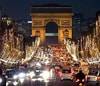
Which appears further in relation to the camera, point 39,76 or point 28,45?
point 28,45

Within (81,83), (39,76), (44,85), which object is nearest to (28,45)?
(39,76)

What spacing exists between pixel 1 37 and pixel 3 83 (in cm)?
5887

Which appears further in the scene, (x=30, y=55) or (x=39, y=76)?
(x=30, y=55)

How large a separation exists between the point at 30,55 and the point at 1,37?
61164 mm

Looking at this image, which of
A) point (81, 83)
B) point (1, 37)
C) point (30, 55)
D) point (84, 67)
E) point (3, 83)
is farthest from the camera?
point (30, 55)

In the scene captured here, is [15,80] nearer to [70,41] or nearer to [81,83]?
[81,83]

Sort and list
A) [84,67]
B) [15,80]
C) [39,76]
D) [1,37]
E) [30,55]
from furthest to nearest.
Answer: [30,55]
[1,37]
[39,76]
[15,80]
[84,67]

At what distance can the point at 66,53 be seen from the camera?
6890 inches

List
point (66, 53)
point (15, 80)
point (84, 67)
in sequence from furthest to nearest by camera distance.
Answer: point (66, 53), point (15, 80), point (84, 67)

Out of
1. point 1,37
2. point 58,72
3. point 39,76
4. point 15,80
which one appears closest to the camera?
point 15,80

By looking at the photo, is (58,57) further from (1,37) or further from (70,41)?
(1,37)

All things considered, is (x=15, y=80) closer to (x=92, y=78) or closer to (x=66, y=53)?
(x=92, y=78)

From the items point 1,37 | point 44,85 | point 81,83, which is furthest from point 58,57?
point 81,83

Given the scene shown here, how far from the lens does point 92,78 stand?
53469 mm
